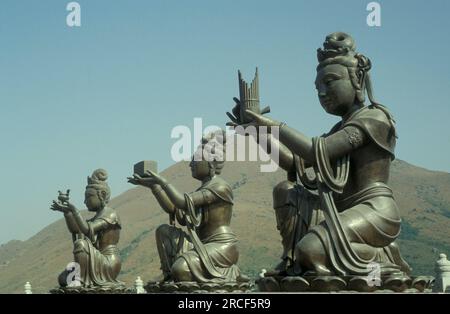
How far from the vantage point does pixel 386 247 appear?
7.39 meters

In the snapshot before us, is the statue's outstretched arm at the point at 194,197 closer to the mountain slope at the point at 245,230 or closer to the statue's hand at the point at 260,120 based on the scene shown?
the statue's hand at the point at 260,120

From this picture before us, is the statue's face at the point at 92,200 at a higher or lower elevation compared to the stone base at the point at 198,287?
higher

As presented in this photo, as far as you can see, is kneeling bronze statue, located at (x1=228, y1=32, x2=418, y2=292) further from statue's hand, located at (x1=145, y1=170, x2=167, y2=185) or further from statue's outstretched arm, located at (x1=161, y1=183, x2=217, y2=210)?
statue's hand, located at (x1=145, y1=170, x2=167, y2=185)

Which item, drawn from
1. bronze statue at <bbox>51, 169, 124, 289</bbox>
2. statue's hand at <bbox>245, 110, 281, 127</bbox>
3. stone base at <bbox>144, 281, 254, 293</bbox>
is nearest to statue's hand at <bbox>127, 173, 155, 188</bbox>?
stone base at <bbox>144, 281, 254, 293</bbox>

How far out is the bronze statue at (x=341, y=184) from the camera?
7152 mm

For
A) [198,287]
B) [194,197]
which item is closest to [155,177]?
[194,197]

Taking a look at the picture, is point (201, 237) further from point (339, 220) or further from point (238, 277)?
point (339, 220)

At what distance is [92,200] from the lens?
1387cm

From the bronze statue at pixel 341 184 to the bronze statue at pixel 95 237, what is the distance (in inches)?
231

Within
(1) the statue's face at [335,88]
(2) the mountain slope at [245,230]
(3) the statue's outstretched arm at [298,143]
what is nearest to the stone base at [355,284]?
(3) the statue's outstretched arm at [298,143]

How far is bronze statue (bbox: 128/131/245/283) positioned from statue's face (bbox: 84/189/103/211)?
9.76 ft
